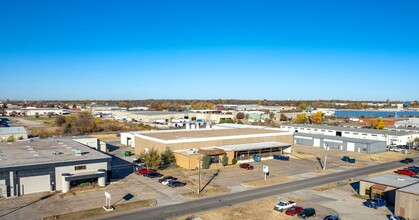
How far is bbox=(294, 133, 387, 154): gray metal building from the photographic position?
198ft

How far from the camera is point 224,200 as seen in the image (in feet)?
101

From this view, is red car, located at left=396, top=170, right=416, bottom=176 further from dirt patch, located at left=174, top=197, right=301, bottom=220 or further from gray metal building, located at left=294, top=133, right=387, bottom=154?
dirt patch, located at left=174, top=197, right=301, bottom=220

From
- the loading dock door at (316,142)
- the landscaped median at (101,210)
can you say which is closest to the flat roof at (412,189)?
the landscaped median at (101,210)

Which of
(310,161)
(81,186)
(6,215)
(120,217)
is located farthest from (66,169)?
(310,161)

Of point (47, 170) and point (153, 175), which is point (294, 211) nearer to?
point (153, 175)

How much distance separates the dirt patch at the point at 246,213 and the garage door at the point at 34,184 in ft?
49.9

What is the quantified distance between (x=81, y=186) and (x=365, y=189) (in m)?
27.7

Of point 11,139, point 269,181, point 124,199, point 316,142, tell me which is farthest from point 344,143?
point 11,139

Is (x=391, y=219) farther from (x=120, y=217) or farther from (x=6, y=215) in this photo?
(x=6, y=215)

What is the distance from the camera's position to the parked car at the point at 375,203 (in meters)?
29.5

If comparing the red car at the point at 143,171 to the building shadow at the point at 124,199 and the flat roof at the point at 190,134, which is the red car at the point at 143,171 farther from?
the flat roof at the point at 190,134

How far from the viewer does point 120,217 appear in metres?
26.0

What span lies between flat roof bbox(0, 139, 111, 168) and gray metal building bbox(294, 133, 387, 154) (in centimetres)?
3927

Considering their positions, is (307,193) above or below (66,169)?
below
